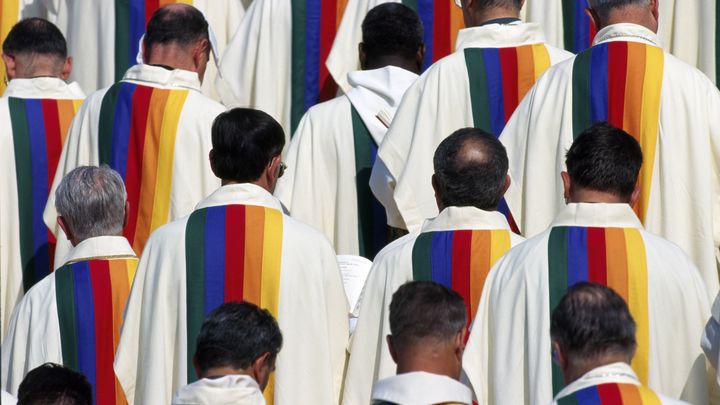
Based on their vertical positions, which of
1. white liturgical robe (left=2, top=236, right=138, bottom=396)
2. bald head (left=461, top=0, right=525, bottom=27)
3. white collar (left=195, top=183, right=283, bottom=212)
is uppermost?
bald head (left=461, top=0, right=525, bottom=27)

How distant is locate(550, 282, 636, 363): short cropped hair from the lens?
564 centimetres

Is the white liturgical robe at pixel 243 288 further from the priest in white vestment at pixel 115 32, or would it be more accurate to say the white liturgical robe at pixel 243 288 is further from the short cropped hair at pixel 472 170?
the priest in white vestment at pixel 115 32

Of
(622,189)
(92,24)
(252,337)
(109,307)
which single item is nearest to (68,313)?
(109,307)

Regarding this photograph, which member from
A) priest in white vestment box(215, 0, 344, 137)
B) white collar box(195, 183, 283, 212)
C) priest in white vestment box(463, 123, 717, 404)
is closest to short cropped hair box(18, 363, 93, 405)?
white collar box(195, 183, 283, 212)

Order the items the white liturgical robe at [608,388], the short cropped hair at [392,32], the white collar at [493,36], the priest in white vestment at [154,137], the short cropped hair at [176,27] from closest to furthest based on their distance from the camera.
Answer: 1. the white liturgical robe at [608,388]
2. the white collar at [493,36]
3. the priest in white vestment at [154,137]
4. the short cropped hair at [392,32]
5. the short cropped hair at [176,27]

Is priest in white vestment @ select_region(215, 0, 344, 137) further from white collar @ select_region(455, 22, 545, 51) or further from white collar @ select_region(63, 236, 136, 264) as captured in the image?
white collar @ select_region(63, 236, 136, 264)

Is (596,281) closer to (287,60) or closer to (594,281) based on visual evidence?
(594,281)

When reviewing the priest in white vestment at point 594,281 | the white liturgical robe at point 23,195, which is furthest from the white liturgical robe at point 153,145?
the priest in white vestment at point 594,281

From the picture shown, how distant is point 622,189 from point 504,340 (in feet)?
2.11

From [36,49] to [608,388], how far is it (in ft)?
15.8

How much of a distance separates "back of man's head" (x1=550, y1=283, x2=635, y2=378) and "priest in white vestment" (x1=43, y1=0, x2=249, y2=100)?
17.8 ft

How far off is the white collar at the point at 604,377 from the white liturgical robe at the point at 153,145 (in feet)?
11.4

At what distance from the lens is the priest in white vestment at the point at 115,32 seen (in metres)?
10.9

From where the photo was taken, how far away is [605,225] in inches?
266
